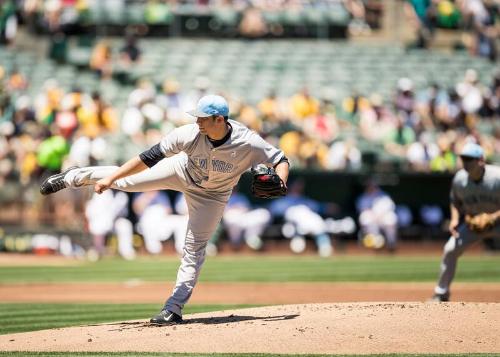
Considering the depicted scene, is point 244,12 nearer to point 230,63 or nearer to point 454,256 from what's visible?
point 230,63

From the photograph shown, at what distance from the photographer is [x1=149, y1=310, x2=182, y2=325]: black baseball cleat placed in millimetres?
8828

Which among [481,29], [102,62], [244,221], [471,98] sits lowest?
[244,221]

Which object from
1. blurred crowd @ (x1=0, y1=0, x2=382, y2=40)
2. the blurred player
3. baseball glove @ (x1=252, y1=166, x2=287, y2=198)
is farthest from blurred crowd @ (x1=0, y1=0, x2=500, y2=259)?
baseball glove @ (x1=252, y1=166, x2=287, y2=198)

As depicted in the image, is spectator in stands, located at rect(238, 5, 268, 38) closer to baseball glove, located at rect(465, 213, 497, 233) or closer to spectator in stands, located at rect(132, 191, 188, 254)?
spectator in stands, located at rect(132, 191, 188, 254)

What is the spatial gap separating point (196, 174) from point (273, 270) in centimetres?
922

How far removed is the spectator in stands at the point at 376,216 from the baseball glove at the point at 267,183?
1331cm

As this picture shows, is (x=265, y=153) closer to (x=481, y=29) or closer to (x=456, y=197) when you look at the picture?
(x=456, y=197)

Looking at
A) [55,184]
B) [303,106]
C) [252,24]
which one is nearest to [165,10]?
[252,24]

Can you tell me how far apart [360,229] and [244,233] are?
241cm

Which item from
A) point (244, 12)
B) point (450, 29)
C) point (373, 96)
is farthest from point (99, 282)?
point (450, 29)

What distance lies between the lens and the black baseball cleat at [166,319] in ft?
29.0

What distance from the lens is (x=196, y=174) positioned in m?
8.77

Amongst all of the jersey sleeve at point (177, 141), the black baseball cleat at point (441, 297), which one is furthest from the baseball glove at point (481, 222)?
the jersey sleeve at point (177, 141)

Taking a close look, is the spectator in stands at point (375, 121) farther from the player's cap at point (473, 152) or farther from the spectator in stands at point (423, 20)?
the player's cap at point (473, 152)
